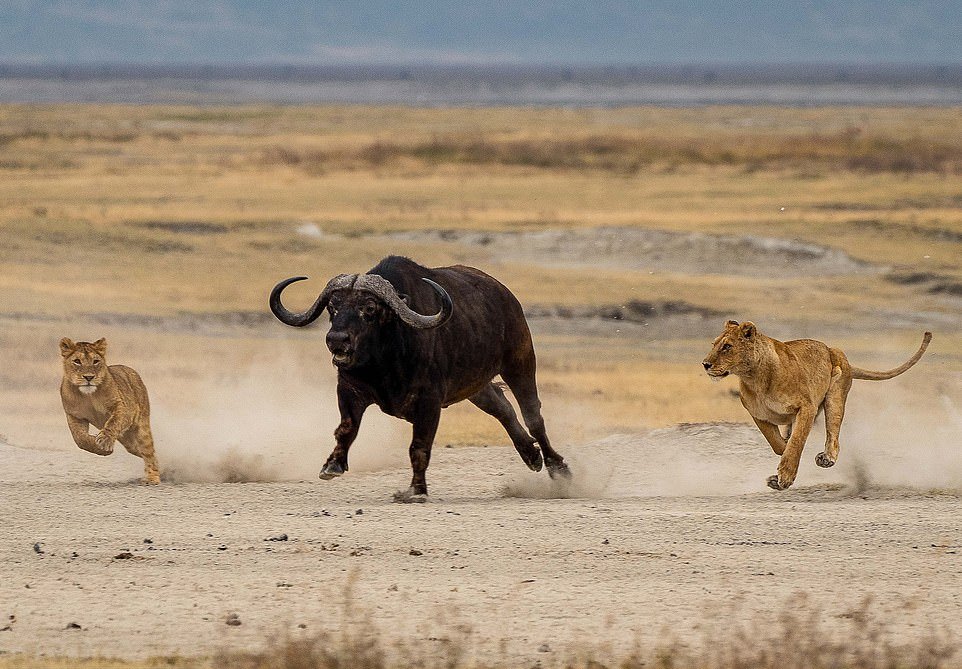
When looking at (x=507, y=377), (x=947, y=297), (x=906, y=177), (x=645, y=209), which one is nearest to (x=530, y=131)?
(x=906, y=177)

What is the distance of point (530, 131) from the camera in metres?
70.9

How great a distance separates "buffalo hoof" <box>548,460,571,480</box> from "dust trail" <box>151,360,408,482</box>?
1806 mm

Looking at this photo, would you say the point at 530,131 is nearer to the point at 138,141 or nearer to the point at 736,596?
the point at 138,141

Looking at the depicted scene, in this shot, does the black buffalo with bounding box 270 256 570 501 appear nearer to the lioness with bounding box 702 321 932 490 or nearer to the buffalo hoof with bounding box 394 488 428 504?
the buffalo hoof with bounding box 394 488 428 504

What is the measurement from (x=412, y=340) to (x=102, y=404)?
2.52 m

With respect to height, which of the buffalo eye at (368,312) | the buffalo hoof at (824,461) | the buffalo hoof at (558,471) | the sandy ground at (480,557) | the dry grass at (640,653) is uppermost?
the buffalo eye at (368,312)

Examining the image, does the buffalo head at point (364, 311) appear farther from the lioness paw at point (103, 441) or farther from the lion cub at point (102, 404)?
the lioness paw at point (103, 441)

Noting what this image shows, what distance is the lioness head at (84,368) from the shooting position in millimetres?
13578

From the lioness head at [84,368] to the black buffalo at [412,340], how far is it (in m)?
1.44

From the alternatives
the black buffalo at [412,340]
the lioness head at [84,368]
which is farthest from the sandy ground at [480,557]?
the lioness head at [84,368]

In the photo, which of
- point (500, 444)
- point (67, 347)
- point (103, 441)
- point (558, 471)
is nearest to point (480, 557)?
point (558, 471)

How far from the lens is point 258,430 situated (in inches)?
670

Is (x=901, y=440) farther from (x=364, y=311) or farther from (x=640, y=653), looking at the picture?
(x=640, y=653)

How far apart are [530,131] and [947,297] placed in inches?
1669
